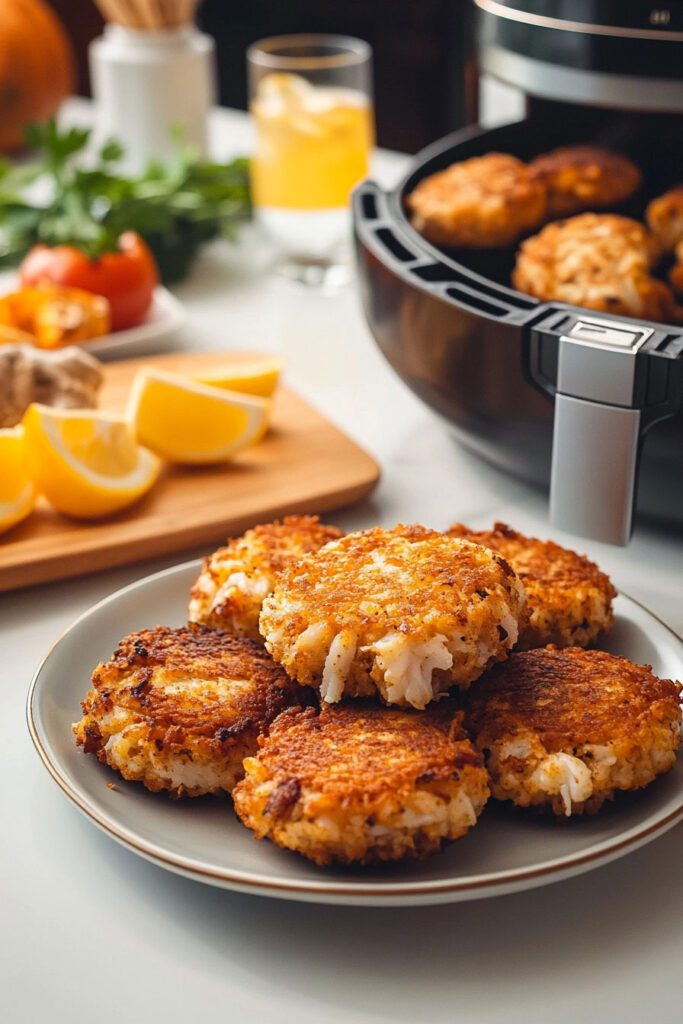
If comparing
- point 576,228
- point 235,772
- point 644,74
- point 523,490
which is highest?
point 644,74

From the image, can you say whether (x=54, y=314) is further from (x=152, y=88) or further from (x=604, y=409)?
(x=604, y=409)

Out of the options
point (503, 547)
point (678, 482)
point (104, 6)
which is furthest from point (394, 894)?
point (104, 6)

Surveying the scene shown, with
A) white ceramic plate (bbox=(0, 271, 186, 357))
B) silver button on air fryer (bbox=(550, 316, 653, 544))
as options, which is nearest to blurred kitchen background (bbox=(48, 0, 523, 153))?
white ceramic plate (bbox=(0, 271, 186, 357))

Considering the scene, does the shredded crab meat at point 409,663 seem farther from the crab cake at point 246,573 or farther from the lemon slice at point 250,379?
the lemon slice at point 250,379

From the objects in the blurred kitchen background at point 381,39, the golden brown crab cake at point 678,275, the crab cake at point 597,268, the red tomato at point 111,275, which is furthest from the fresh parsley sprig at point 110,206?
the blurred kitchen background at point 381,39

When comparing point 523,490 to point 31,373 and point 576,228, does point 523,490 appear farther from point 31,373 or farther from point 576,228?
point 31,373
